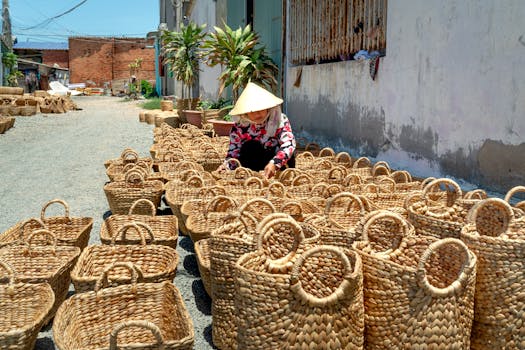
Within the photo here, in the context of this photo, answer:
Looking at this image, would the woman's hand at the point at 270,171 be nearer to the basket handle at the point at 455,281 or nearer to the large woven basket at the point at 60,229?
the large woven basket at the point at 60,229

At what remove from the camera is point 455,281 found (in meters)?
1.91

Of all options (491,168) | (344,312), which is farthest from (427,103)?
(344,312)

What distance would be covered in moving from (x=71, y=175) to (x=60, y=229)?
370cm

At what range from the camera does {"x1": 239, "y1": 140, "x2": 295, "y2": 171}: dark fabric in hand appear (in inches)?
214

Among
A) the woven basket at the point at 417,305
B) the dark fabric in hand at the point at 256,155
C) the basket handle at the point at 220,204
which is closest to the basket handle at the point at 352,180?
the dark fabric in hand at the point at 256,155

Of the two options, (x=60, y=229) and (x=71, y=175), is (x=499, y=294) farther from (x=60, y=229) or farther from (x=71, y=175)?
(x=71, y=175)

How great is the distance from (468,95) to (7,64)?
3082cm

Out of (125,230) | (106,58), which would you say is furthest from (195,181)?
(106,58)

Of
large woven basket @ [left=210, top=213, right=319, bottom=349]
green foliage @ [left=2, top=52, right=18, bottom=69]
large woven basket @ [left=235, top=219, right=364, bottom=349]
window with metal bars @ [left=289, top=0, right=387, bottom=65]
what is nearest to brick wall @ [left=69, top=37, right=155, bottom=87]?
green foliage @ [left=2, top=52, right=18, bottom=69]

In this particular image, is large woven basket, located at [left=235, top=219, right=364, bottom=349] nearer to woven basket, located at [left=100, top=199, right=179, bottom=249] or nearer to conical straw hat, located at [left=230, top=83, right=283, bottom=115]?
woven basket, located at [left=100, top=199, right=179, bottom=249]

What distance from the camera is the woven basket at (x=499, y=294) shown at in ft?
6.65

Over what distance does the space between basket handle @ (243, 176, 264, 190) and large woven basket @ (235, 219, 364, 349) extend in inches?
98.8

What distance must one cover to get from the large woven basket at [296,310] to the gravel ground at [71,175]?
30.4 inches

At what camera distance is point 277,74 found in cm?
1022
